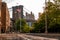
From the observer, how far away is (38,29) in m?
71.8

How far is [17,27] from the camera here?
117 meters

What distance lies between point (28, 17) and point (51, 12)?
13943cm

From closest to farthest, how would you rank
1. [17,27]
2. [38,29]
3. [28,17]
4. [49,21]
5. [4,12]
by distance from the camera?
[49,21] → [38,29] → [4,12] → [17,27] → [28,17]

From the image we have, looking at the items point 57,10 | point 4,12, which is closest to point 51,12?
point 57,10

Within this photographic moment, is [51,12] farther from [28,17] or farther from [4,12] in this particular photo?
[28,17]

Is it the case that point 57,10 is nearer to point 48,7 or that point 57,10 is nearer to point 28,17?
point 48,7

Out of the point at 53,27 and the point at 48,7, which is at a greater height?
the point at 48,7

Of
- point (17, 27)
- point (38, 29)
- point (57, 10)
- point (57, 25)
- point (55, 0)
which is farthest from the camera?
point (17, 27)

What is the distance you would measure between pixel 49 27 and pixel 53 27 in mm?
2032

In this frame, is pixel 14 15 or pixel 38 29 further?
pixel 14 15

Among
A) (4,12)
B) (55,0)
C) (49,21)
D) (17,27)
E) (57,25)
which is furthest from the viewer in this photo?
(17,27)

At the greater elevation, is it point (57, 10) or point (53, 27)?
point (57, 10)

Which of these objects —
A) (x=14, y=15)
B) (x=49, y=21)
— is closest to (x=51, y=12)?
(x=49, y=21)

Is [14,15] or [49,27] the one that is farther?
[14,15]
